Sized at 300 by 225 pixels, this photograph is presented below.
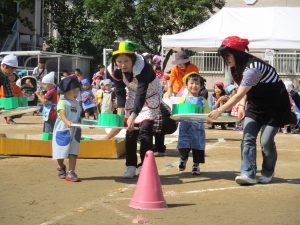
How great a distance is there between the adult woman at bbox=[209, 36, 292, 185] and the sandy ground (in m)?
0.36

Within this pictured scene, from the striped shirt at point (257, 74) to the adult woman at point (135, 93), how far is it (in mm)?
1254

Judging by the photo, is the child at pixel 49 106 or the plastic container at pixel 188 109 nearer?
the plastic container at pixel 188 109

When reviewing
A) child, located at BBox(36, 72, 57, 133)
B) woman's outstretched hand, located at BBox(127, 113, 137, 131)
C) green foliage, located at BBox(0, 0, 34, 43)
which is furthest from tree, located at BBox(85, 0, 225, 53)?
woman's outstretched hand, located at BBox(127, 113, 137, 131)

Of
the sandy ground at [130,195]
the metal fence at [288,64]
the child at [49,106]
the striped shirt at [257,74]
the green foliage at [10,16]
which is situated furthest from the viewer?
the green foliage at [10,16]

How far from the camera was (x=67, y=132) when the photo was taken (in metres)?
7.62

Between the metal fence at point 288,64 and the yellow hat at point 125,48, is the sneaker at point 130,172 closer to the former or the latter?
the yellow hat at point 125,48

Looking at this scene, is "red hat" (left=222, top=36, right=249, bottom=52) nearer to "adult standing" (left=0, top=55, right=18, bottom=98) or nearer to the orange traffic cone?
the orange traffic cone

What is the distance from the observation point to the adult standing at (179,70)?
10.9 metres

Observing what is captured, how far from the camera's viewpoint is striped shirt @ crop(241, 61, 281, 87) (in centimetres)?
702

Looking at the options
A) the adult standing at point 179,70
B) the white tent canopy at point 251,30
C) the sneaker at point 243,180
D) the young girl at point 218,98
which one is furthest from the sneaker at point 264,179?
the white tent canopy at point 251,30

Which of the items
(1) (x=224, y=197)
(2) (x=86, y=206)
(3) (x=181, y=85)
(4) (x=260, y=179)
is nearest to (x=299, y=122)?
(3) (x=181, y=85)

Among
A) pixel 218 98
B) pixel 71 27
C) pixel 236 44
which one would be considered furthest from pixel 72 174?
pixel 71 27

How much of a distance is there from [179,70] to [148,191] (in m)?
5.72

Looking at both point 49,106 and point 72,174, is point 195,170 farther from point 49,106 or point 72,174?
point 49,106
